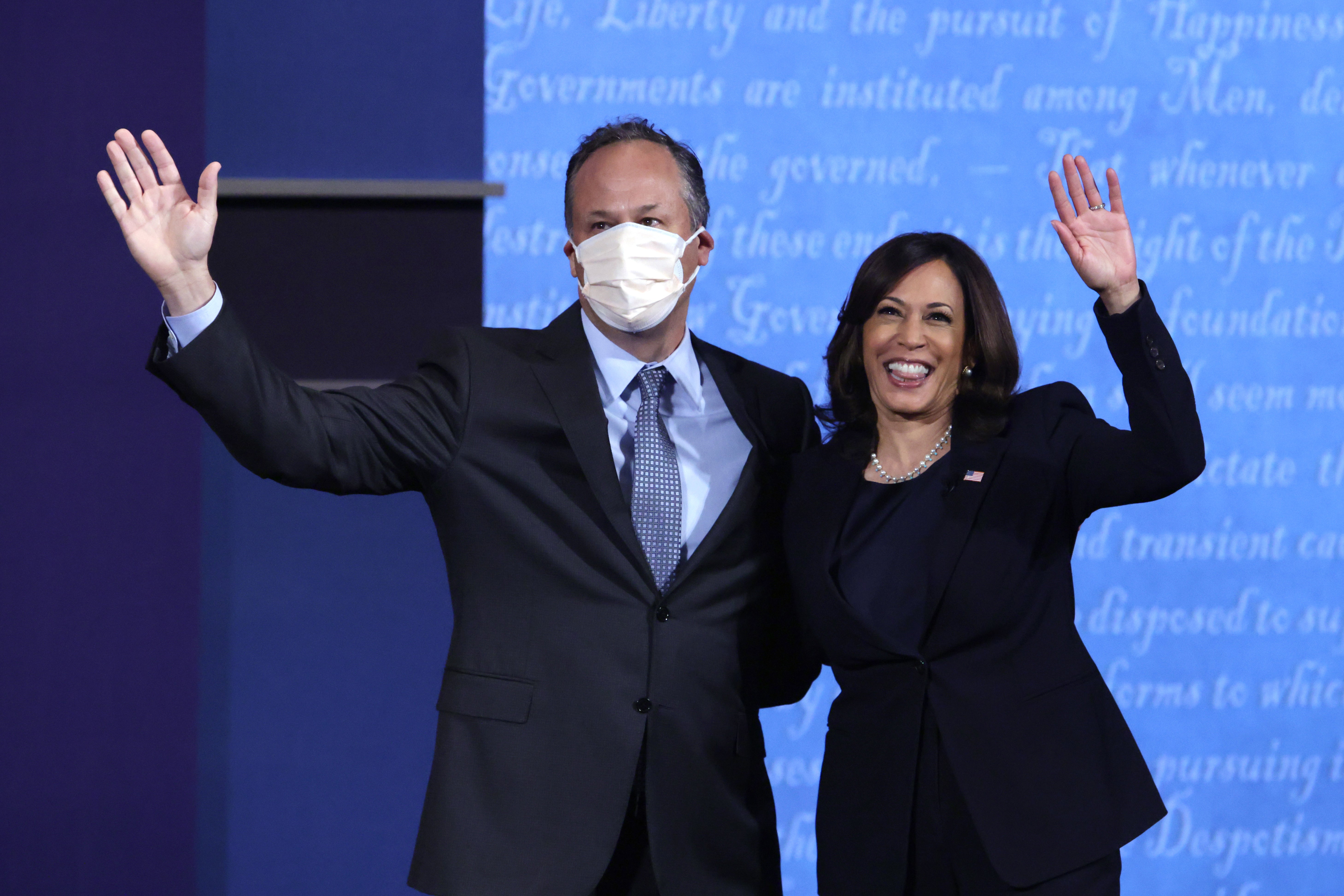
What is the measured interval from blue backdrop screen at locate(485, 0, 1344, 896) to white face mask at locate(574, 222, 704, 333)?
1102 millimetres

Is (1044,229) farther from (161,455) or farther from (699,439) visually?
(161,455)

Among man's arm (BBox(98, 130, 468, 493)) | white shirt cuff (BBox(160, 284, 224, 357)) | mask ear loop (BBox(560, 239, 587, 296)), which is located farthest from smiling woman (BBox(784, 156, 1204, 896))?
white shirt cuff (BBox(160, 284, 224, 357))

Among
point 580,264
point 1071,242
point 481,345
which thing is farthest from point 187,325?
point 1071,242

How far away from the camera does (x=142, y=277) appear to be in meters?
2.81

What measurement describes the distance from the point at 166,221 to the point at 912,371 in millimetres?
1090

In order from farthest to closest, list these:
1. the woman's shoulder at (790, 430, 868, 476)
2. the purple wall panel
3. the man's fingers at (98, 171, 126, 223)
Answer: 1. the purple wall panel
2. the woman's shoulder at (790, 430, 868, 476)
3. the man's fingers at (98, 171, 126, 223)

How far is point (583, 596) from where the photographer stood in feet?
5.76

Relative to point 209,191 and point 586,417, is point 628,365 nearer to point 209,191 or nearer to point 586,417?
point 586,417

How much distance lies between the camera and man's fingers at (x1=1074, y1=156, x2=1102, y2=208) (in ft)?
5.73

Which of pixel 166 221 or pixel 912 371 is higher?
pixel 166 221

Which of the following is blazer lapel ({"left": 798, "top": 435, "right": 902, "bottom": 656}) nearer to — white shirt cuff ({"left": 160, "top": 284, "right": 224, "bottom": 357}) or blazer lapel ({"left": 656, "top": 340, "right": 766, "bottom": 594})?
blazer lapel ({"left": 656, "top": 340, "right": 766, "bottom": 594})

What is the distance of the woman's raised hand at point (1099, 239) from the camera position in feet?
5.43

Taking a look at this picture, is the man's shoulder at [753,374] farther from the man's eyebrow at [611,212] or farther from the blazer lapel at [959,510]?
the blazer lapel at [959,510]

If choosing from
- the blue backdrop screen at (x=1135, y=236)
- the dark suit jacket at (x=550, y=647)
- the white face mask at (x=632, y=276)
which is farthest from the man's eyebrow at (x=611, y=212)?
the blue backdrop screen at (x=1135, y=236)
